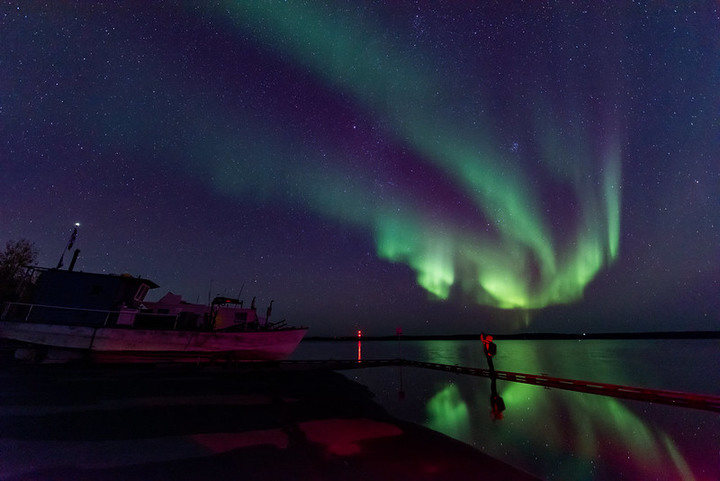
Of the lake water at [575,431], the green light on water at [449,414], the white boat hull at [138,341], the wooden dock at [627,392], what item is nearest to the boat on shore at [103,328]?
the white boat hull at [138,341]

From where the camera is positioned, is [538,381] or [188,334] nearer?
[538,381]

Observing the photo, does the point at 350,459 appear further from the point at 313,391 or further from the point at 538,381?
the point at 538,381

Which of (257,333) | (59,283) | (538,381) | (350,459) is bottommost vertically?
(350,459)

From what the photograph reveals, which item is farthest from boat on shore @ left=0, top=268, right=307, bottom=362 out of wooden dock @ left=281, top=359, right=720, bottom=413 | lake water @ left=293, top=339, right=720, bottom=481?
wooden dock @ left=281, top=359, right=720, bottom=413

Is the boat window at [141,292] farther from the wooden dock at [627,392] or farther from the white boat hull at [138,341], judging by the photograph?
the wooden dock at [627,392]

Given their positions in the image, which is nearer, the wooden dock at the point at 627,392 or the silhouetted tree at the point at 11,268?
the wooden dock at the point at 627,392

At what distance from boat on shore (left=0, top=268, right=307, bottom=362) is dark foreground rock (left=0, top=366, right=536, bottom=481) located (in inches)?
338

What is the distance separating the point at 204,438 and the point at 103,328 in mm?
21562

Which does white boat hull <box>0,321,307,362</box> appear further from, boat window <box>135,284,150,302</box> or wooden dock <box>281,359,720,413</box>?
wooden dock <box>281,359,720,413</box>

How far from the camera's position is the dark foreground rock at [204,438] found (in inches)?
287

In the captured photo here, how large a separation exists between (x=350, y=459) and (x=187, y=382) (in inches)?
538

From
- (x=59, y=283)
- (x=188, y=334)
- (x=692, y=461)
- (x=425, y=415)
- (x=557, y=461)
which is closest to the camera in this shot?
(x=557, y=461)

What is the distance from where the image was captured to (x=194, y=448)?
8508 mm

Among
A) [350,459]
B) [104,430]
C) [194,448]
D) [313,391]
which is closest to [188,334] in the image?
[313,391]
